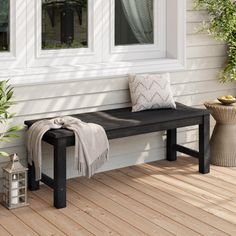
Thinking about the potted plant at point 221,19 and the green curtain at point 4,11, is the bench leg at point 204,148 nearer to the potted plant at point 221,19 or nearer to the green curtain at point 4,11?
the potted plant at point 221,19

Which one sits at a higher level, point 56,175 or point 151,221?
point 56,175

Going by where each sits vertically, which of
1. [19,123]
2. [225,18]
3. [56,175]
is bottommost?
[56,175]

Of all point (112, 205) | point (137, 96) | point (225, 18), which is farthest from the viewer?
point (225, 18)

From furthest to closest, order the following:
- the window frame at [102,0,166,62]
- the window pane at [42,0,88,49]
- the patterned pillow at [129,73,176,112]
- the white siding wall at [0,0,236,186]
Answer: the window frame at [102,0,166,62]
the patterned pillow at [129,73,176,112]
the window pane at [42,0,88,49]
the white siding wall at [0,0,236,186]

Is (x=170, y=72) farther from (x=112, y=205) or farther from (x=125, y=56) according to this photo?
(x=112, y=205)

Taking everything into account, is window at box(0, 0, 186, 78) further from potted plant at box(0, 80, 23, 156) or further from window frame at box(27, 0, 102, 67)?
potted plant at box(0, 80, 23, 156)

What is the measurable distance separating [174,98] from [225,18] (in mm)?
861

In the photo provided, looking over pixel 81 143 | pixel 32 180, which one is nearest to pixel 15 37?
pixel 81 143

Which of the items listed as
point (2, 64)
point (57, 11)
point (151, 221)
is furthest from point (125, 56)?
point (151, 221)

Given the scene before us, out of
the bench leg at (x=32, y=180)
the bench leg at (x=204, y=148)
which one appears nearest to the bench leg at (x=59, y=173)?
the bench leg at (x=32, y=180)

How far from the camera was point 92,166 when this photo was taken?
4.46 meters

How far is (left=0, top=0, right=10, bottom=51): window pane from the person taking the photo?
4629mm

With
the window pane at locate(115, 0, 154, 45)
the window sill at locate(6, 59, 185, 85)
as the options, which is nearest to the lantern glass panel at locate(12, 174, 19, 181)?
the window sill at locate(6, 59, 185, 85)

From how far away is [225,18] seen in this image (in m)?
5.46
